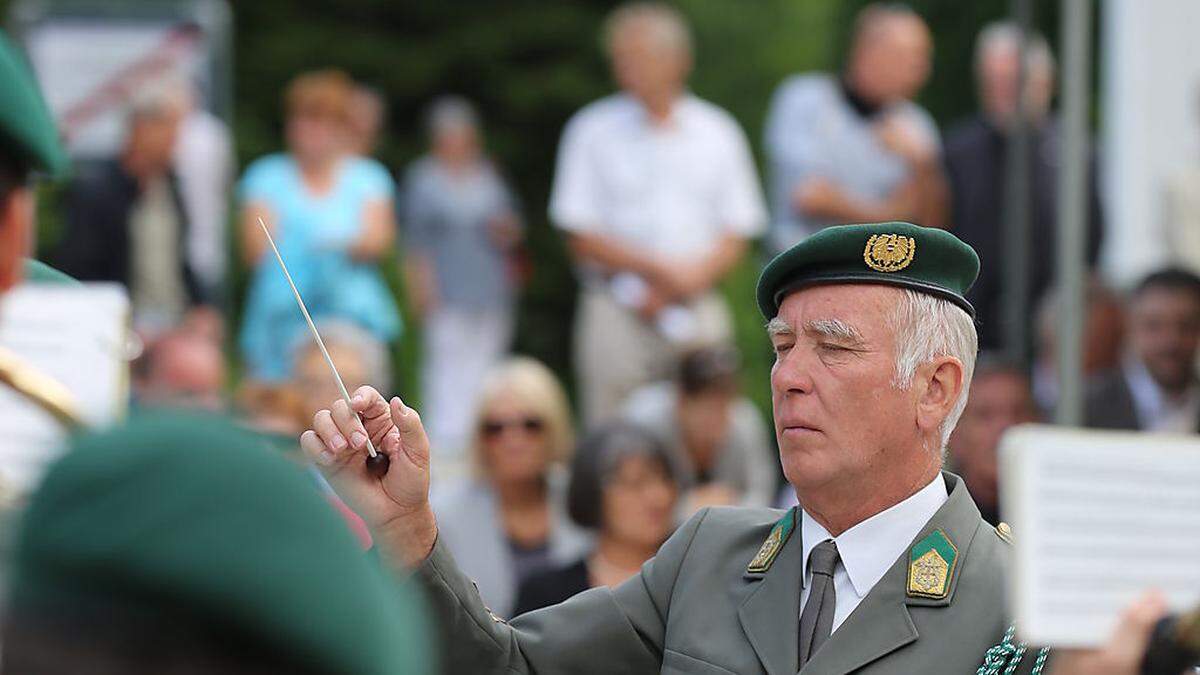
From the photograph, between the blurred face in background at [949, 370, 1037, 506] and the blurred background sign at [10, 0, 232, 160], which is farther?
the blurred background sign at [10, 0, 232, 160]

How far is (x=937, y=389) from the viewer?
3496 millimetres

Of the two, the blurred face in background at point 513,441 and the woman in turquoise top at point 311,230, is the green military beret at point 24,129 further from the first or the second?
the woman in turquoise top at point 311,230

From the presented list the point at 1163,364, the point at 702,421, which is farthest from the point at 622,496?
the point at 1163,364

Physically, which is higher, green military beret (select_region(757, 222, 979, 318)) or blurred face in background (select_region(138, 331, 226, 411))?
green military beret (select_region(757, 222, 979, 318))

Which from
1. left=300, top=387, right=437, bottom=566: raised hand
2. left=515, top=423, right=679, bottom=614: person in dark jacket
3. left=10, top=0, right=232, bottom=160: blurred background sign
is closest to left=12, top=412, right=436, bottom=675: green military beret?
left=300, top=387, right=437, bottom=566: raised hand

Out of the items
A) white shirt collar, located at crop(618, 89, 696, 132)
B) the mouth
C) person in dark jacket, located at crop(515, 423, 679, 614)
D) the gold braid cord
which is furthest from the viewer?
white shirt collar, located at crop(618, 89, 696, 132)

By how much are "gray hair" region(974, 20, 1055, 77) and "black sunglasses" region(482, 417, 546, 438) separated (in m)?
2.69

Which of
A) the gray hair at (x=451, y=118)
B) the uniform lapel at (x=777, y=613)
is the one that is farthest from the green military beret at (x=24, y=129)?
the gray hair at (x=451, y=118)

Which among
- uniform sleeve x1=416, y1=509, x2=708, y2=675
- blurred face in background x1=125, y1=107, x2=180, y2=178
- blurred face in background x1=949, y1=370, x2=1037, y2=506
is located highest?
uniform sleeve x1=416, y1=509, x2=708, y2=675

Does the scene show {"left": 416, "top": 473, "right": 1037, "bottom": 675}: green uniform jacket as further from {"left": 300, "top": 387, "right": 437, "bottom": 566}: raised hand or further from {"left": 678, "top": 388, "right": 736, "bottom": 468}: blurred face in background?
{"left": 678, "top": 388, "right": 736, "bottom": 468}: blurred face in background

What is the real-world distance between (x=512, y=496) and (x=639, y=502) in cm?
77

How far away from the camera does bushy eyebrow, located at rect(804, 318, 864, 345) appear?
3.40m

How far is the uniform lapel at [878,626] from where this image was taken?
3.20m

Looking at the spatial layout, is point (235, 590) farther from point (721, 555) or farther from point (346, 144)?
point (346, 144)
